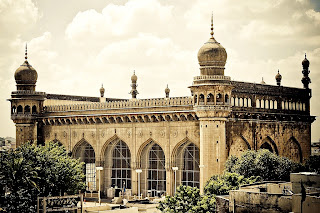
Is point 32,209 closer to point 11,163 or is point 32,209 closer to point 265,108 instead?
Answer: point 11,163

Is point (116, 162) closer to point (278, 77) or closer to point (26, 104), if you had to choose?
point (26, 104)

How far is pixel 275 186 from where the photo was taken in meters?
26.9

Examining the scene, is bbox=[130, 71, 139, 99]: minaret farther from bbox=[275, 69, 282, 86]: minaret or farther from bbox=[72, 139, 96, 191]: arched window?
bbox=[275, 69, 282, 86]: minaret

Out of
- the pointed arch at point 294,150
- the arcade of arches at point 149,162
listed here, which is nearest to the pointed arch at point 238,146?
the arcade of arches at point 149,162

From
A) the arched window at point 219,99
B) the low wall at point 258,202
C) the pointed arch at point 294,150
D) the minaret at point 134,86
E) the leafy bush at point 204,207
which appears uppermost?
the minaret at point 134,86

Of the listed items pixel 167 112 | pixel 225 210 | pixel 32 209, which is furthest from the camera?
pixel 167 112

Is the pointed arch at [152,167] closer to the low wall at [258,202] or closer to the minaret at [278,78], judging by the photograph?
the minaret at [278,78]

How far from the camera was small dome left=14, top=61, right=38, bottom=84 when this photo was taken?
50094mm

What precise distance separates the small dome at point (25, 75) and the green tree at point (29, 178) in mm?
13955

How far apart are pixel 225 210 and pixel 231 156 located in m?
14.3

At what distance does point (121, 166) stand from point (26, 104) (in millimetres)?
9745

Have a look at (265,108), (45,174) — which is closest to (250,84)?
(265,108)

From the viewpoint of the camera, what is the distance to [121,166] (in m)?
47.3

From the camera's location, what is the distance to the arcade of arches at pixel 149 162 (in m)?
42.4
